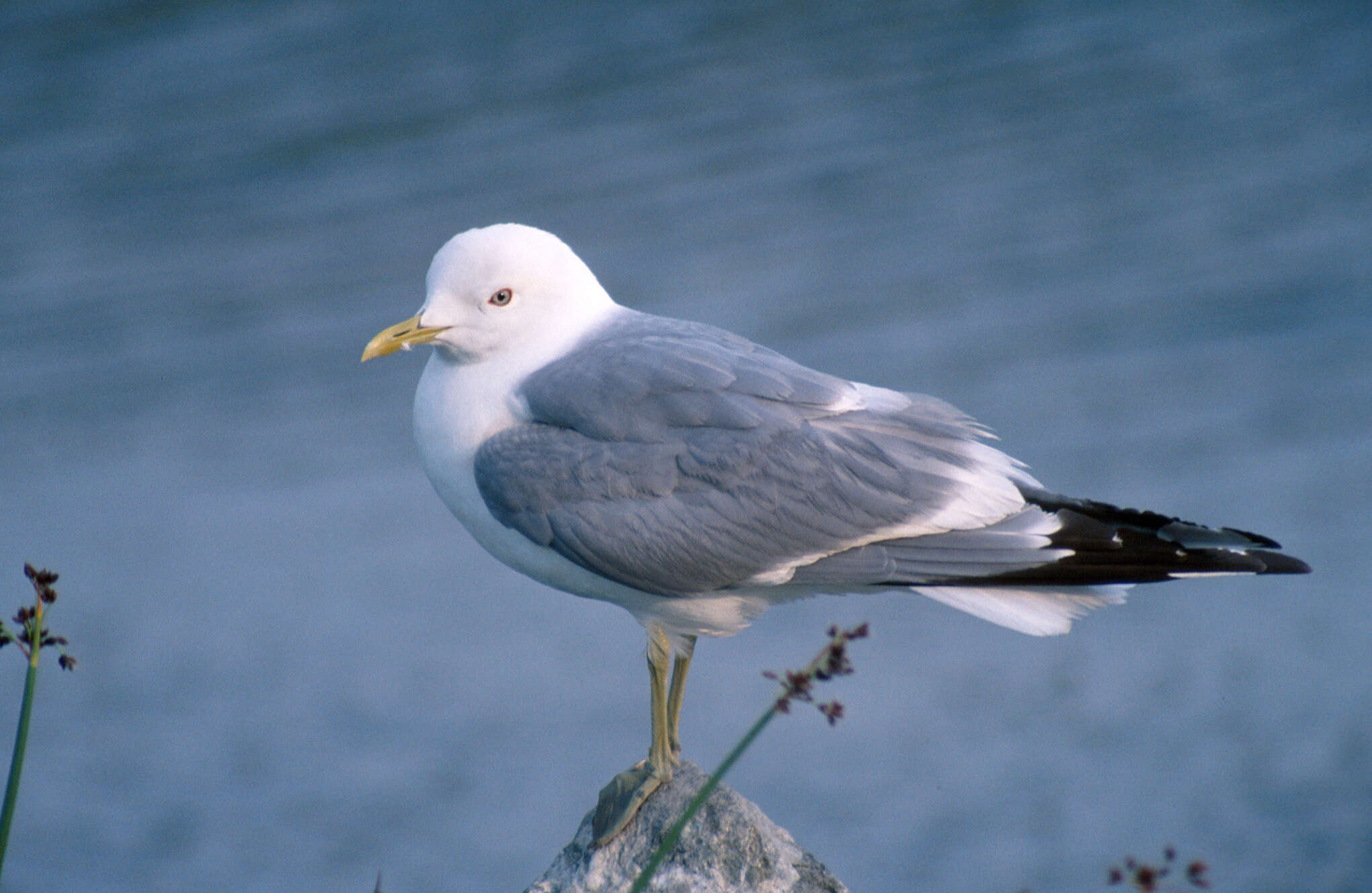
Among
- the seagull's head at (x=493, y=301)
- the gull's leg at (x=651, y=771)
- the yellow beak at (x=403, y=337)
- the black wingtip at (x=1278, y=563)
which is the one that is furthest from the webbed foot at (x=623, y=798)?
the black wingtip at (x=1278, y=563)

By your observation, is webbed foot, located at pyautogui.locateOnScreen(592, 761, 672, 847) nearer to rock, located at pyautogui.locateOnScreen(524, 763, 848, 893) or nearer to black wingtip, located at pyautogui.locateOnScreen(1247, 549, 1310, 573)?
rock, located at pyautogui.locateOnScreen(524, 763, 848, 893)

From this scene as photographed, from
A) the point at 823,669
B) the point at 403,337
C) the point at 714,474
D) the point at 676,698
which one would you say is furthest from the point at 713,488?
the point at 823,669

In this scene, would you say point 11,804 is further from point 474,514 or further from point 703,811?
point 703,811

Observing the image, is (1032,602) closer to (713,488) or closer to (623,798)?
(713,488)

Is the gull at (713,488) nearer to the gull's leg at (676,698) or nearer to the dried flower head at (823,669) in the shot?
the gull's leg at (676,698)

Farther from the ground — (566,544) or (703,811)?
(566,544)

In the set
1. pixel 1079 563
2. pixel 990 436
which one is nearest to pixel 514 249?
pixel 990 436
